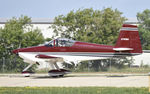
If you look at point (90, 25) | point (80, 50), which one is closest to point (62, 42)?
point (80, 50)

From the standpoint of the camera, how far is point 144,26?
191ft

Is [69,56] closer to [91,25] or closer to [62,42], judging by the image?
[62,42]

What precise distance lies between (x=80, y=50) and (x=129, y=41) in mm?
3379

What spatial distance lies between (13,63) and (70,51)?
1086 centimetres

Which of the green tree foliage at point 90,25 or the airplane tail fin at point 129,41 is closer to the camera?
the airplane tail fin at point 129,41

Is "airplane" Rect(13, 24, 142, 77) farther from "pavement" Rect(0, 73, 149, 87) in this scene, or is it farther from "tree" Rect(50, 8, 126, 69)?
"tree" Rect(50, 8, 126, 69)

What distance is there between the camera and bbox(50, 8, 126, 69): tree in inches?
1394

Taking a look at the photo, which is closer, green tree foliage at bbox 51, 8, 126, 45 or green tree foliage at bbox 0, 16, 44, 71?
green tree foliage at bbox 0, 16, 44, 71

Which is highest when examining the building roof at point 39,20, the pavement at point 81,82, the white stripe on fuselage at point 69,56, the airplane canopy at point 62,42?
the building roof at point 39,20

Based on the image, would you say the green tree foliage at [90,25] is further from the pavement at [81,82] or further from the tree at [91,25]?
the pavement at [81,82]

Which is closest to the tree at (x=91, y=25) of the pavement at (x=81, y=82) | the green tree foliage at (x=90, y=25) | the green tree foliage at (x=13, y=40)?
the green tree foliage at (x=90, y=25)

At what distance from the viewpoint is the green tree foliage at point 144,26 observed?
5220 centimetres

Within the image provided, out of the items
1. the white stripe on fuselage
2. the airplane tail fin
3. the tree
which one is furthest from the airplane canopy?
the tree

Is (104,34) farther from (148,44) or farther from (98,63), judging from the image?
(148,44)
